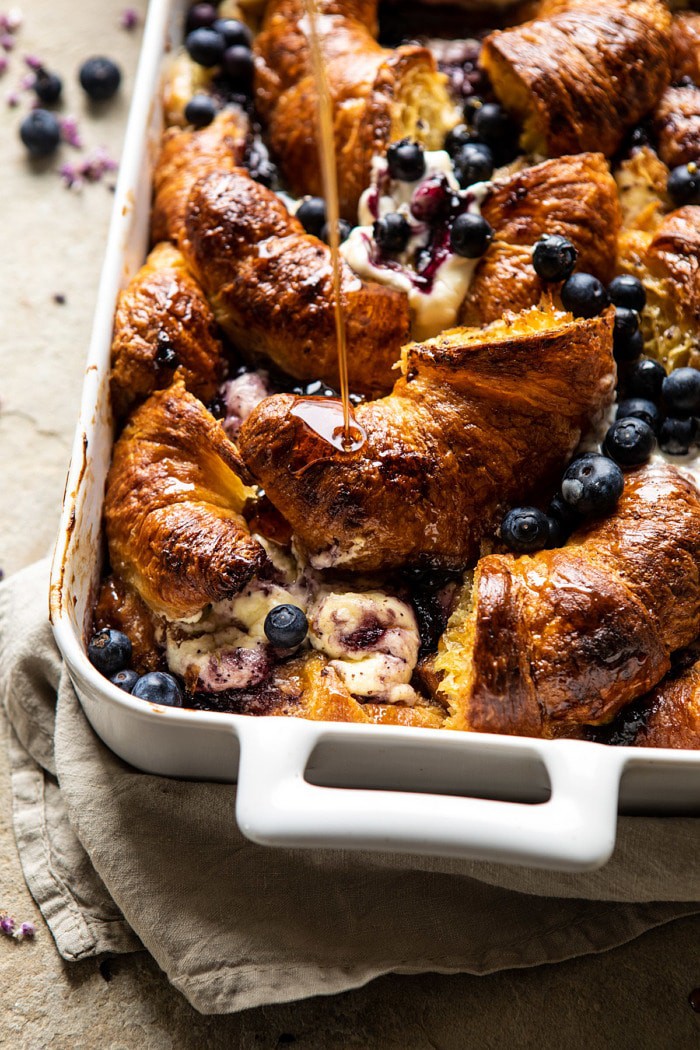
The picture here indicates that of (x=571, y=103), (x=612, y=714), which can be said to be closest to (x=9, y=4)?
(x=571, y=103)

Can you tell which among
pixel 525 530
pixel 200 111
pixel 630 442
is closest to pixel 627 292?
pixel 630 442

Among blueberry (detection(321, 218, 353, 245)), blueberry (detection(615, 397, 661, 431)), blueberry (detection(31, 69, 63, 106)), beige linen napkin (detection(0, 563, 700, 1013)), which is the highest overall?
blueberry (detection(321, 218, 353, 245))

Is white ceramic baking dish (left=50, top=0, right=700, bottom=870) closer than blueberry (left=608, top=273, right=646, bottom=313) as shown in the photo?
Yes

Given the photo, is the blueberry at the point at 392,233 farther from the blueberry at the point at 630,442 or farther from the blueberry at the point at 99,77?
the blueberry at the point at 99,77

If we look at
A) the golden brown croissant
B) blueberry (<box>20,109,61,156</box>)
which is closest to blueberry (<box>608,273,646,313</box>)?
the golden brown croissant

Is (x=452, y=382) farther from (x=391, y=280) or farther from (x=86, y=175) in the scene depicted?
(x=86, y=175)

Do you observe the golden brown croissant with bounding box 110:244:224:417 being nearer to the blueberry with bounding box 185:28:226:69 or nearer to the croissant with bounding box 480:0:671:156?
the blueberry with bounding box 185:28:226:69

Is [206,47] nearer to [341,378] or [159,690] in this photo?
[341,378]
